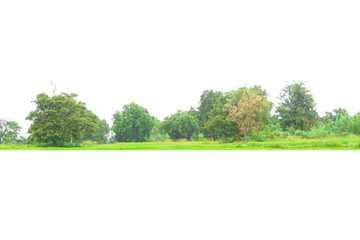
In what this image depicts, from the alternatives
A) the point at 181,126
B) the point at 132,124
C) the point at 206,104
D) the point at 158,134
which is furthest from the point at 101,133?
the point at 206,104

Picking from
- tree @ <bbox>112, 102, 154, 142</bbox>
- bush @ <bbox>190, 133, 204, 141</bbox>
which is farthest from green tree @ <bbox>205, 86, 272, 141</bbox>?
tree @ <bbox>112, 102, 154, 142</bbox>

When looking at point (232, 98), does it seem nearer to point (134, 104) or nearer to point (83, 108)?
point (83, 108)

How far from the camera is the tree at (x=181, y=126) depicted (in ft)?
148

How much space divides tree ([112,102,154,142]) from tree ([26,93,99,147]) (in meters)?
15.7

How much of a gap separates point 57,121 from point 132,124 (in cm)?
1800

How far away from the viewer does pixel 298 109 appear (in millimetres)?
39344

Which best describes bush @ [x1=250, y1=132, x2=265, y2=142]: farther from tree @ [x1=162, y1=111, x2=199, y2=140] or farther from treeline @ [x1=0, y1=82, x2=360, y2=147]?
tree @ [x1=162, y1=111, x2=199, y2=140]

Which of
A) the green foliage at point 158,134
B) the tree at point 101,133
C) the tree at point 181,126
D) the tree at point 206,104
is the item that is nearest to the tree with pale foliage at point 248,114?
the tree at point 206,104

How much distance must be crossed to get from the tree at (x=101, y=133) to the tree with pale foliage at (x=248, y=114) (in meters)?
21.8

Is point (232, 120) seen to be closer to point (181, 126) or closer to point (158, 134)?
point (181, 126)

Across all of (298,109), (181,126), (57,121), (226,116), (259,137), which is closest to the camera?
(57,121)

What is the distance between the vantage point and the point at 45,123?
2497cm

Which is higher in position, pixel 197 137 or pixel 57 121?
pixel 57 121

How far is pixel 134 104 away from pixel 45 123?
20247 mm
